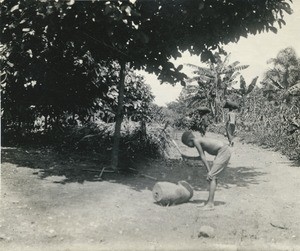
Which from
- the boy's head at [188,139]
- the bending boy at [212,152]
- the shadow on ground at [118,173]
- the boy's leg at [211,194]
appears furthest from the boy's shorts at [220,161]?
the shadow on ground at [118,173]

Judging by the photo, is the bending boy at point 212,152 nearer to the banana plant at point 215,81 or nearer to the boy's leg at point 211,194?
the boy's leg at point 211,194

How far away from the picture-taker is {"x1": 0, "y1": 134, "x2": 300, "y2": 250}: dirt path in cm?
525

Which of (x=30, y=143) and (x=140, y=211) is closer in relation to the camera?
(x=140, y=211)

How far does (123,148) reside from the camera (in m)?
12.0

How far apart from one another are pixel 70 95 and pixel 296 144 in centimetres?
758

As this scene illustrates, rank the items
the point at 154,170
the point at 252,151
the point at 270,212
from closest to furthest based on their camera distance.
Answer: the point at 270,212 < the point at 154,170 < the point at 252,151

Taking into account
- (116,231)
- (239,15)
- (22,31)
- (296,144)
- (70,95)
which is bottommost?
(116,231)

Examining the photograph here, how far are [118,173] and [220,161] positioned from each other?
3.32 m

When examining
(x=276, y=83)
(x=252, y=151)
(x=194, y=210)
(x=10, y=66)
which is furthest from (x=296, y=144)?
(x=276, y=83)

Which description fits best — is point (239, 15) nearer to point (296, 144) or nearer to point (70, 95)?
point (70, 95)

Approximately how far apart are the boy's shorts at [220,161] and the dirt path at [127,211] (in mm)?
660

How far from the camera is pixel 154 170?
34.8ft

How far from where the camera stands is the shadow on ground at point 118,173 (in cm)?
890

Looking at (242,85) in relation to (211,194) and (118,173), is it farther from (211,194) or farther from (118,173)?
(211,194)
